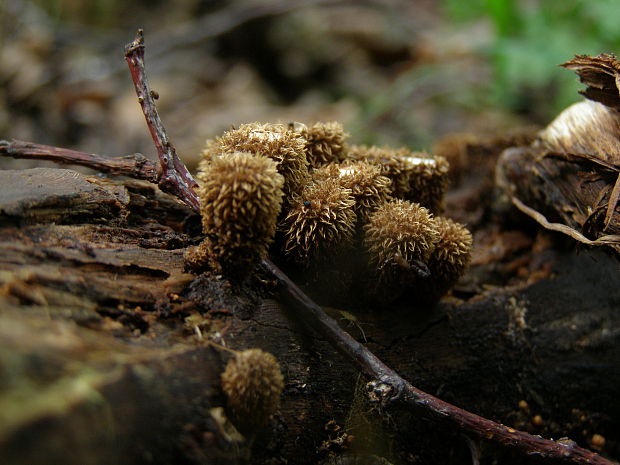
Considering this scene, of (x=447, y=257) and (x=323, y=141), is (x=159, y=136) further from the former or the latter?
(x=447, y=257)

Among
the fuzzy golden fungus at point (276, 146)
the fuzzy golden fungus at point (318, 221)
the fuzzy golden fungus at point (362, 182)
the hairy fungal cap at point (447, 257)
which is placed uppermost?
the fuzzy golden fungus at point (276, 146)

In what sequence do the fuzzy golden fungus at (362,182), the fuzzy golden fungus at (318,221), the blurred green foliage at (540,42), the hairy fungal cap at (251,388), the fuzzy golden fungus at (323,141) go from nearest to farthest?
the hairy fungal cap at (251,388)
the fuzzy golden fungus at (318,221)
the fuzzy golden fungus at (362,182)
the fuzzy golden fungus at (323,141)
the blurred green foliage at (540,42)

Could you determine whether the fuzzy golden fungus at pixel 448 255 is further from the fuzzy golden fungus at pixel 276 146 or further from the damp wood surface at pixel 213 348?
the fuzzy golden fungus at pixel 276 146

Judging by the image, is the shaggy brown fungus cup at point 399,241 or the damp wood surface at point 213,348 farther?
the shaggy brown fungus cup at point 399,241

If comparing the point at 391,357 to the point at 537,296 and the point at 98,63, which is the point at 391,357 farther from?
the point at 98,63

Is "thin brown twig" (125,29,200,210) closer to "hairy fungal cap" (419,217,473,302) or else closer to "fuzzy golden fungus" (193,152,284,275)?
"fuzzy golden fungus" (193,152,284,275)

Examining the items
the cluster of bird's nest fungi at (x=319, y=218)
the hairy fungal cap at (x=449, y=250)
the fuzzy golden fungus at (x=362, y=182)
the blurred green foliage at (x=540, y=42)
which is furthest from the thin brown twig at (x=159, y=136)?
the blurred green foliage at (x=540, y=42)

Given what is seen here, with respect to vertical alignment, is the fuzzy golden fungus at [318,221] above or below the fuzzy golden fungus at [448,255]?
above


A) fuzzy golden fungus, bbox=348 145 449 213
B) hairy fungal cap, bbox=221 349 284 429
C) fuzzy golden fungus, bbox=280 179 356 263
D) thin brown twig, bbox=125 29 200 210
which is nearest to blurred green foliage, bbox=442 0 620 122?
fuzzy golden fungus, bbox=348 145 449 213
